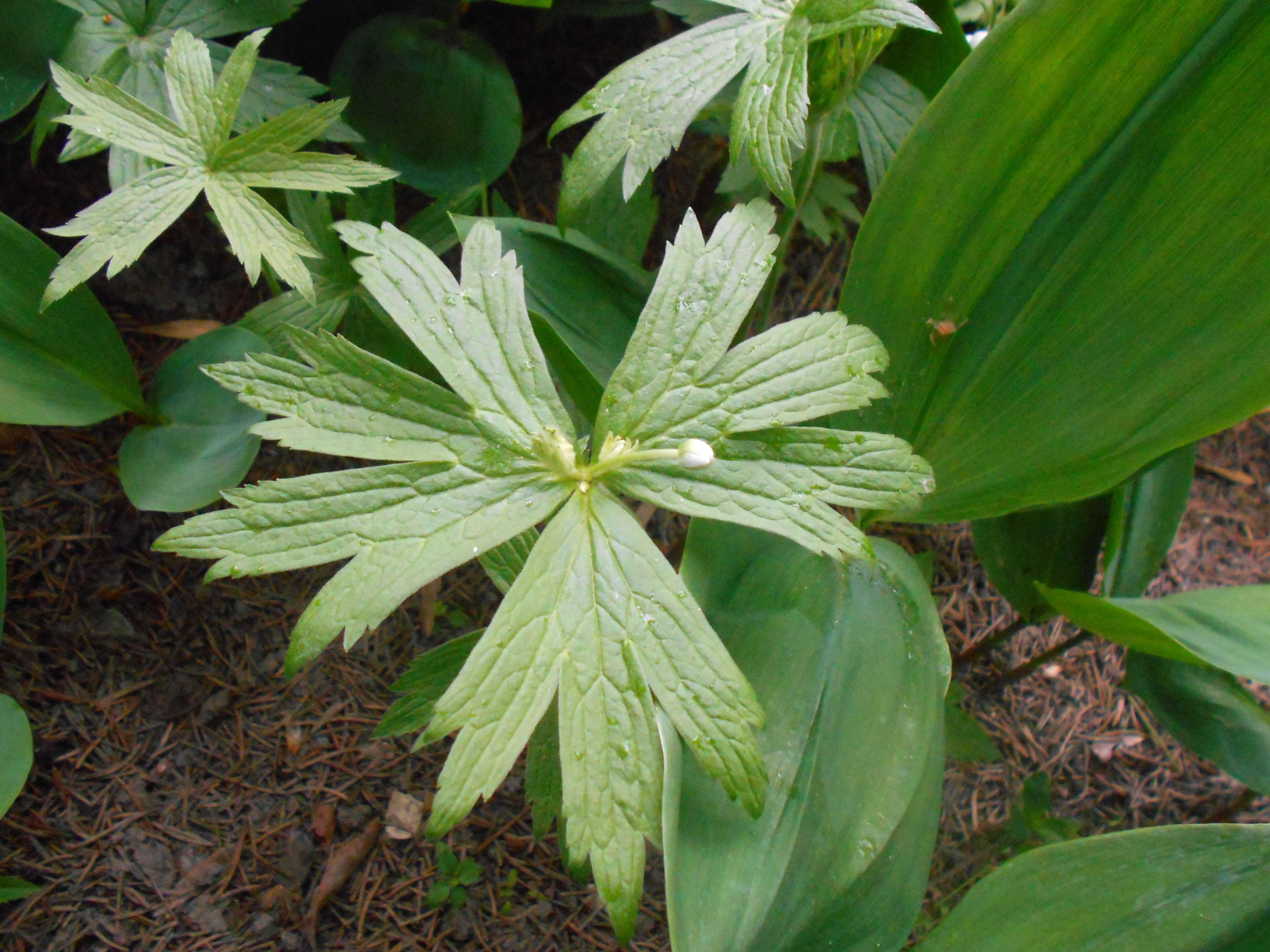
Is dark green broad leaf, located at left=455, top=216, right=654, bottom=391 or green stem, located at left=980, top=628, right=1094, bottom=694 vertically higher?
dark green broad leaf, located at left=455, top=216, right=654, bottom=391

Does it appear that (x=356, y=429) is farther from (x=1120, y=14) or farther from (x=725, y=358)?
(x=1120, y=14)

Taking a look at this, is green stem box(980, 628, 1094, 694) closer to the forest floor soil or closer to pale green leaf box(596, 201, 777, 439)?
the forest floor soil

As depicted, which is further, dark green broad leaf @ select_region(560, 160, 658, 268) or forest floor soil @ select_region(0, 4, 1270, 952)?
dark green broad leaf @ select_region(560, 160, 658, 268)

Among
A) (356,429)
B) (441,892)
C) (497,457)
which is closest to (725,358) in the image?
(497,457)

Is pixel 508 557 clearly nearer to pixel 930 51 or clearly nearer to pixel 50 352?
pixel 50 352

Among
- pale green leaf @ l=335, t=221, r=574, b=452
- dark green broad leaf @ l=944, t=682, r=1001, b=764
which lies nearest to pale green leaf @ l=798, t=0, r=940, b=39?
pale green leaf @ l=335, t=221, r=574, b=452

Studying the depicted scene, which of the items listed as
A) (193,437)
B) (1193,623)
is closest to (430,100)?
(193,437)
